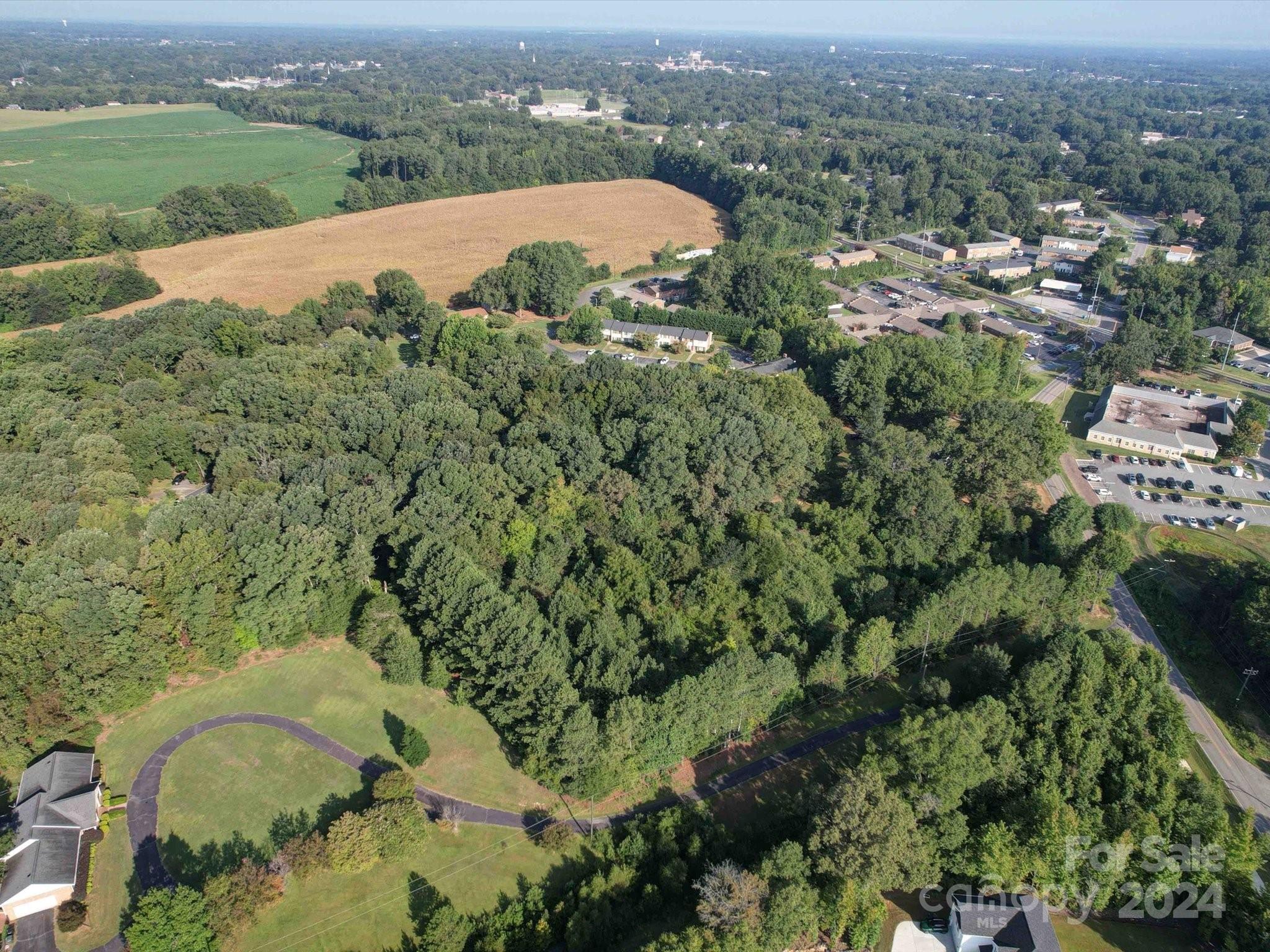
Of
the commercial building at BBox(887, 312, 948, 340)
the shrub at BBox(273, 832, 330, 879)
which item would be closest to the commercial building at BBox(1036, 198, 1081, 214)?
the commercial building at BBox(887, 312, 948, 340)

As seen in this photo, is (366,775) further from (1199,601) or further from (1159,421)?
(1159,421)

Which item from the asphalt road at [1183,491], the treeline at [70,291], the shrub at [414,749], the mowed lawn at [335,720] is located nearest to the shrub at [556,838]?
the mowed lawn at [335,720]

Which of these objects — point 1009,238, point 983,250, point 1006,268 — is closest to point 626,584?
point 1006,268

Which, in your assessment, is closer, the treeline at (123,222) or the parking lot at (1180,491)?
the parking lot at (1180,491)

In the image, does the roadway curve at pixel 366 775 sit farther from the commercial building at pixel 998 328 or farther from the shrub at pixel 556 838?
the commercial building at pixel 998 328

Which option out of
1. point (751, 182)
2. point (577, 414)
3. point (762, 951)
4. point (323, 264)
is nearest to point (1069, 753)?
point (762, 951)

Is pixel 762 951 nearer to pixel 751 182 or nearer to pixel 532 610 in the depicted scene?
pixel 532 610
